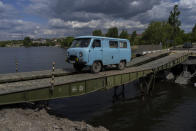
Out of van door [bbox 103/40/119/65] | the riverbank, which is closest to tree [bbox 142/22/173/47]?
van door [bbox 103/40/119/65]

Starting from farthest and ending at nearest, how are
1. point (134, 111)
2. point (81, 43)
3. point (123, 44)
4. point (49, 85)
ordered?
point (134, 111) < point (123, 44) < point (81, 43) < point (49, 85)

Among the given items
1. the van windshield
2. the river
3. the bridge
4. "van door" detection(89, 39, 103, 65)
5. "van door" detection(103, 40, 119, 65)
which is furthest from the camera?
"van door" detection(103, 40, 119, 65)

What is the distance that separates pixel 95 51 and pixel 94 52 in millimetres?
120

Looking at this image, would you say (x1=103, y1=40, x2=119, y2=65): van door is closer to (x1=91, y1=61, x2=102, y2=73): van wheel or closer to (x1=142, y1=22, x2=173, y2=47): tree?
(x1=91, y1=61, x2=102, y2=73): van wheel

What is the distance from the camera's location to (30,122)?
7.11 meters

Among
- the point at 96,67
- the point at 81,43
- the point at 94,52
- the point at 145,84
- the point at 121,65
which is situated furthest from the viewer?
the point at 145,84

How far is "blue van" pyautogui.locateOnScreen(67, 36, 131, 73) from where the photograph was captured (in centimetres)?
1140

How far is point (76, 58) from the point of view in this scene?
11500 mm

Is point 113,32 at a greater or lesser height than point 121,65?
greater

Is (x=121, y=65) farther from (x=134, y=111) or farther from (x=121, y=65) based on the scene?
(x=134, y=111)

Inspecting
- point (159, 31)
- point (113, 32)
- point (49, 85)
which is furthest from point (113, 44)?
point (113, 32)

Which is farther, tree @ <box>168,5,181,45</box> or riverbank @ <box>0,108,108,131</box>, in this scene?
tree @ <box>168,5,181,45</box>

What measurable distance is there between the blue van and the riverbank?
4.29m

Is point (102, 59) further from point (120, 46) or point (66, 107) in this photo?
point (66, 107)
